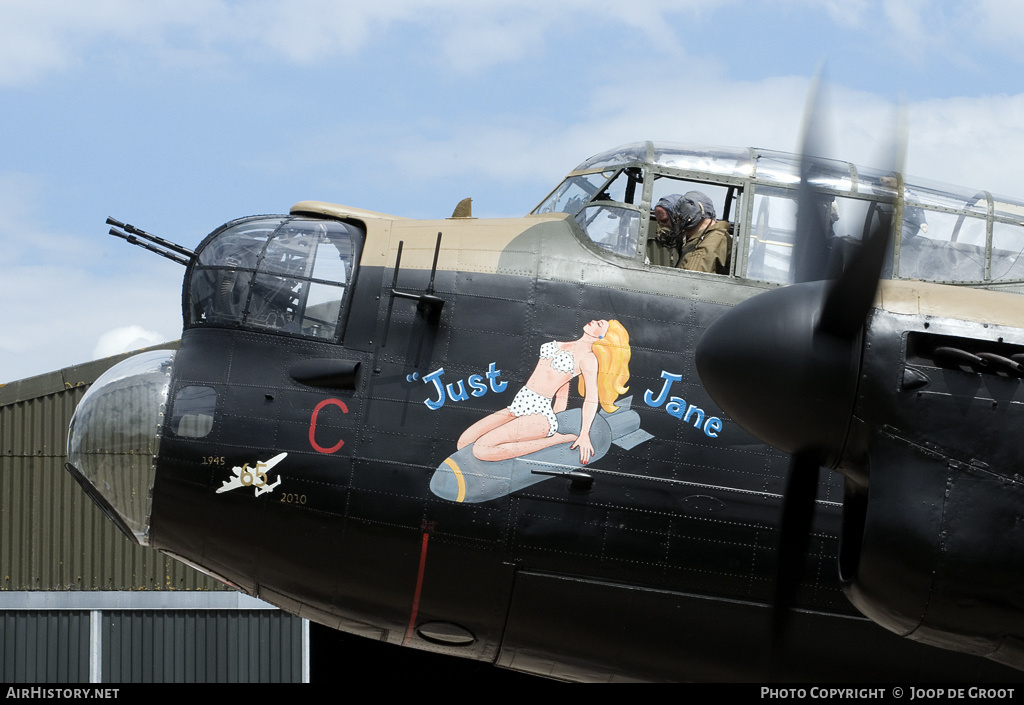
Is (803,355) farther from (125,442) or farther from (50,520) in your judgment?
(50,520)

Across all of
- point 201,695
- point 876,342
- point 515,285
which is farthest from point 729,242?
point 201,695

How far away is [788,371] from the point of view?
5.93 m

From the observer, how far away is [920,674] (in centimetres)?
803

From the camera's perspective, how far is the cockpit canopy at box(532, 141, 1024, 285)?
869 cm

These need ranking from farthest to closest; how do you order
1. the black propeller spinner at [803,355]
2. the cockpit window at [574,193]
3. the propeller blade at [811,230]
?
the cockpit window at [574,193], the propeller blade at [811,230], the black propeller spinner at [803,355]

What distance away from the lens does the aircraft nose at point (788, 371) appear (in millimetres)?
5898

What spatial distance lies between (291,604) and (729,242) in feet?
15.3

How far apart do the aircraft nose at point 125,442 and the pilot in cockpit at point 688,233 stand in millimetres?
4197

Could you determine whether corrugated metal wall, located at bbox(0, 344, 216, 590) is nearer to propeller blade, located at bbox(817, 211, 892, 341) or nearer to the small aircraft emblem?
the small aircraft emblem

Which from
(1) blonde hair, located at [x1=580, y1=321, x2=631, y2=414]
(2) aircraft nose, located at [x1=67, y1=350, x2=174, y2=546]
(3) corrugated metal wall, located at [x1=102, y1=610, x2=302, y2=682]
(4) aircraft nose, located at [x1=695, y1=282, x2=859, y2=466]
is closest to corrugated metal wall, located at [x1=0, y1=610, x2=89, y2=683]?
(3) corrugated metal wall, located at [x1=102, y1=610, x2=302, y2=682]

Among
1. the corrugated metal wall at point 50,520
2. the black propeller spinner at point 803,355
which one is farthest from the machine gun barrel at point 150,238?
the corrugated metal wall at point 50,520

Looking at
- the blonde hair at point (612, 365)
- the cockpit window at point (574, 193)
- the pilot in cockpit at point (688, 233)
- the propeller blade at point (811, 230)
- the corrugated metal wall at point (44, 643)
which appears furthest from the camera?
the corrugated metal wall at point (44, 643)

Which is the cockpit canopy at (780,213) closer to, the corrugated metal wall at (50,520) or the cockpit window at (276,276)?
the cockpit window at (276,276)

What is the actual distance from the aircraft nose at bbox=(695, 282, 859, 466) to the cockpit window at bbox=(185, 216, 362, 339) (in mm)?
3548
